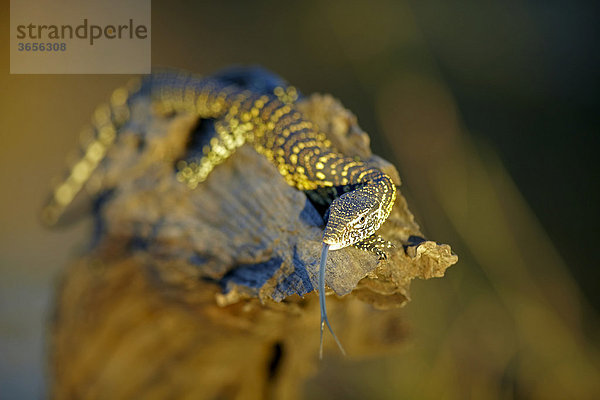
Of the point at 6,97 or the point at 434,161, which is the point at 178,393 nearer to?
the point at 434,161

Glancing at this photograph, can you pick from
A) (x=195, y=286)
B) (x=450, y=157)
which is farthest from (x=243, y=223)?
(x=450, y=157)

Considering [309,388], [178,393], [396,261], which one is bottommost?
[309,388]

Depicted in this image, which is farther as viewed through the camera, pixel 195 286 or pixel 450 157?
pixel 450 157

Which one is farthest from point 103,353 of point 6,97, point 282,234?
point 6,97

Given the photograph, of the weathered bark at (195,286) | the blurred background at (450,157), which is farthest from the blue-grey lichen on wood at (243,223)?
the blurred background at (450,157)

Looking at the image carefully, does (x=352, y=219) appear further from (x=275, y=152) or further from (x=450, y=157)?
(x=450, y=157)

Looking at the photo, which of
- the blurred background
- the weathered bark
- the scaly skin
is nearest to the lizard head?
the scaly skin

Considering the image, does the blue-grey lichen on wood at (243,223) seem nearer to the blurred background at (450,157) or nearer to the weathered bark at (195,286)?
the weathered bark at (195,286)
